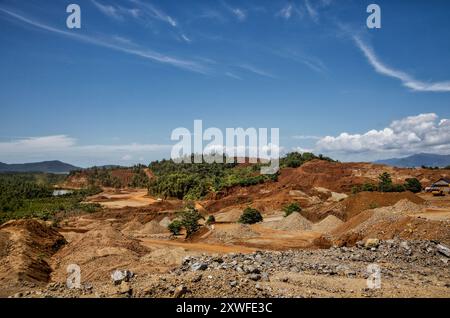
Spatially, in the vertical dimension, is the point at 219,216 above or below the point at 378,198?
below

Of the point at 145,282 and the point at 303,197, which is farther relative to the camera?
the point at 303,197

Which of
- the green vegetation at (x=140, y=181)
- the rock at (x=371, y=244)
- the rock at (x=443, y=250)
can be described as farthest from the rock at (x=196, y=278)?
the green vegetation at (x=140, y=181)

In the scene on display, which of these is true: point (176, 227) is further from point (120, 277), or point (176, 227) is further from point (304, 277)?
point (120, 277)

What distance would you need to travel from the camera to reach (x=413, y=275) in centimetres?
1323

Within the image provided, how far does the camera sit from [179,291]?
851cm

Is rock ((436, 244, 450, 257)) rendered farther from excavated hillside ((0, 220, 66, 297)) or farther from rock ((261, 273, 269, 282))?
excavated hillside ((0, 220, 66, 297))

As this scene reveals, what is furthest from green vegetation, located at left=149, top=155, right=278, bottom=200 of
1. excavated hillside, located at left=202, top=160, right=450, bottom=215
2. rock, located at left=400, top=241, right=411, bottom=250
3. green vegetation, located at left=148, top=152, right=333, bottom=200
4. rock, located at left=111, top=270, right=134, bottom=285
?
rock, located at left=111, top=270, right=134, bottom=285

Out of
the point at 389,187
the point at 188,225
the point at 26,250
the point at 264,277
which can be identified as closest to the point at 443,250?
the point at 264,277

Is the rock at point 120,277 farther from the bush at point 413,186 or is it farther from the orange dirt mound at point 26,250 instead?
the bush at point 413,186

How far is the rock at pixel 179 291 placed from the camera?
8461 millimetres
